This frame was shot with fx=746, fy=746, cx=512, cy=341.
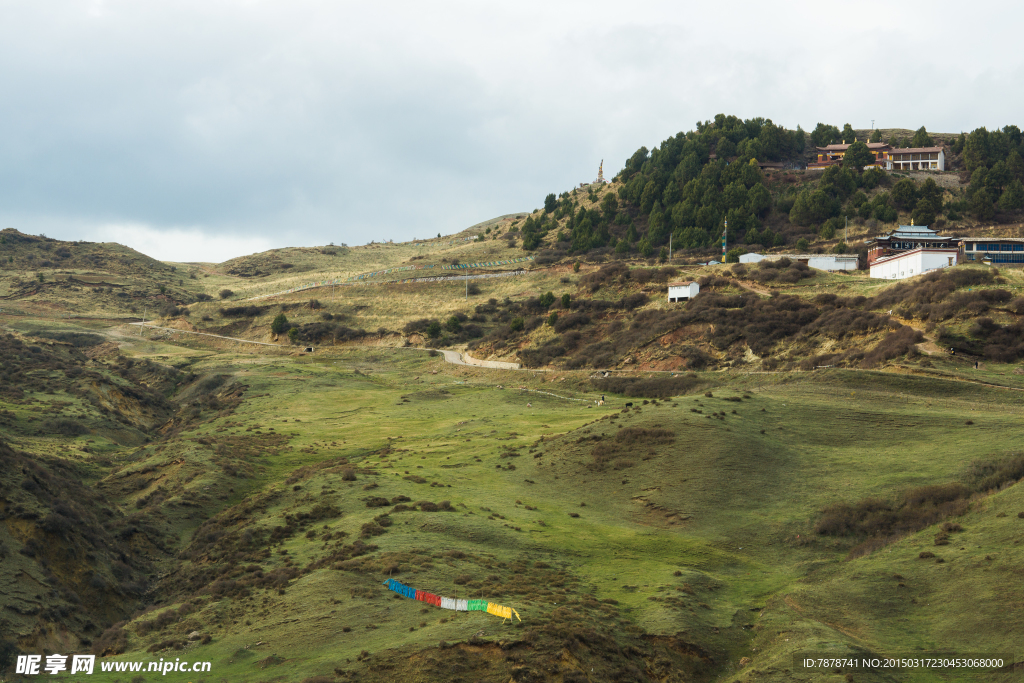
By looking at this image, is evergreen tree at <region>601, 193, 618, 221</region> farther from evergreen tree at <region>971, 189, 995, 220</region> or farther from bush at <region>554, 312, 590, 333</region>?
bush at <region>554, 312, 590, 333</region>

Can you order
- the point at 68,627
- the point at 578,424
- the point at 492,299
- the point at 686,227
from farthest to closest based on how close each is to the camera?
1. the point at 686,227
2. the point at 492,299
3. the point at 578,424
4. the point at 68,627

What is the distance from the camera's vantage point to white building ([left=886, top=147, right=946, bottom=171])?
539ft

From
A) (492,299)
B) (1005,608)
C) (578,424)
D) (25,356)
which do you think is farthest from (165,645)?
(492,299)

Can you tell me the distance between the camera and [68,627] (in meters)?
26.8

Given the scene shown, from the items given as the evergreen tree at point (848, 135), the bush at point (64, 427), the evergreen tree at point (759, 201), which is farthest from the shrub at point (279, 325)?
the evergreen tree at point (848, 135)

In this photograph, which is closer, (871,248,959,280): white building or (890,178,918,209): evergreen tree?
(871,248,959,280): white building

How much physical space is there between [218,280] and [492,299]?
295 ft

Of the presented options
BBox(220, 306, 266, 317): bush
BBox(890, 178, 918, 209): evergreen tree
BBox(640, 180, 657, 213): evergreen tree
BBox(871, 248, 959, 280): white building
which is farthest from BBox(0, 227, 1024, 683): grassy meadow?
BBox(640, 180, 657, 213): evergreen tree

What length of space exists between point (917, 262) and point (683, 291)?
90.3 ft

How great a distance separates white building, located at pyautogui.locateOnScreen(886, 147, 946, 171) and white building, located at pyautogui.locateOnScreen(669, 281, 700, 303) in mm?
95159

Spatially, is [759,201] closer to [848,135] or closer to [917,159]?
[917,159]

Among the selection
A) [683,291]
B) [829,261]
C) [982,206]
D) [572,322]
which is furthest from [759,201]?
[572,322]

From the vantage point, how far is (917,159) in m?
166

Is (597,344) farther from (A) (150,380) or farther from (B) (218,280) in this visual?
(B) (218,280)
